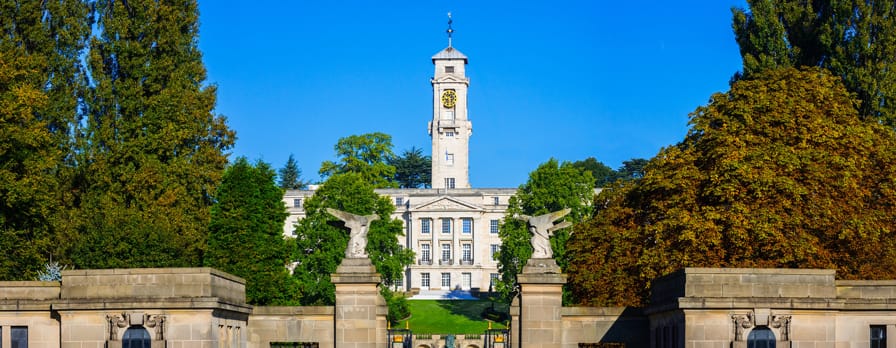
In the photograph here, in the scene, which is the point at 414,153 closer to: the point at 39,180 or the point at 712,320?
the point at 39,180

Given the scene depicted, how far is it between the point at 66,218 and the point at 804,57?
33.0m

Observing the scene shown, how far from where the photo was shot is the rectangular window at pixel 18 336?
3512cm

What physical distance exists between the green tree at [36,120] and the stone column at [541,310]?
20410mm

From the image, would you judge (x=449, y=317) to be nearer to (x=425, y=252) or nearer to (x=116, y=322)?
(x=425, y=252)

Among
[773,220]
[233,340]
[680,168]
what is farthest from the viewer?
[680,168]

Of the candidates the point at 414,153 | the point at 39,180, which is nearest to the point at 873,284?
the point at 39,180

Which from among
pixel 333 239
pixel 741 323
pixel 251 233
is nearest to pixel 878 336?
pixel 741 323

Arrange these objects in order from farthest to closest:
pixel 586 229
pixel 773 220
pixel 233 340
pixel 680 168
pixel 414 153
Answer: pixel 414 153 < pixel 586 229 < pixel 680 168 < pixel 773 220 < pixel 233 340

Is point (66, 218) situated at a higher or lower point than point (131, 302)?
higher

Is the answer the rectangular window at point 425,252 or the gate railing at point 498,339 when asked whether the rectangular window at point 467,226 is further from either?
the gate railing at point 498,339

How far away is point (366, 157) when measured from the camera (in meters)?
133

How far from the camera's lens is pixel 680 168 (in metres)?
50.7

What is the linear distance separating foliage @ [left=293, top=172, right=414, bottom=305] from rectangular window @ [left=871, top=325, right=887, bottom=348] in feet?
164

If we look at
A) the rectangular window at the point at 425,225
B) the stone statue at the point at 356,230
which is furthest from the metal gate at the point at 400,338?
the rectangular window at the point at 425,225
